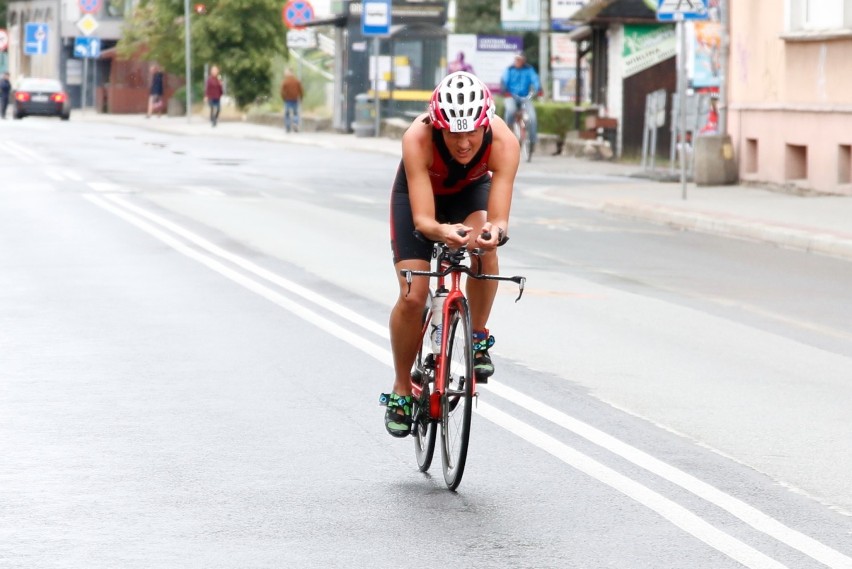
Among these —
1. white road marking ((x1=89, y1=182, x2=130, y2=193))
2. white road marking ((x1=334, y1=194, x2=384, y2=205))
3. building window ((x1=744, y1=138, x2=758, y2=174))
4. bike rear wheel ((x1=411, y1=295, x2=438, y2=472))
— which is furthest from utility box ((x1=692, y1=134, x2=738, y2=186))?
bike rear wheel ((x1=411, y1=295, x2=438, y2=472))

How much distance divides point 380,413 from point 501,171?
6.18 ft

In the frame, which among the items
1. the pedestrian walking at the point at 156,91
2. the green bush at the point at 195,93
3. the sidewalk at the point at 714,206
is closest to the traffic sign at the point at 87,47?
the pedestrian walking at the point at 156,91

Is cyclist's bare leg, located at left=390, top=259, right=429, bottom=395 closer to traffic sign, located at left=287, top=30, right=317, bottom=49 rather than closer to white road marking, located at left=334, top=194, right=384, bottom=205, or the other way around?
white road marking, located at left=334, top=194, right=384, bottom=205

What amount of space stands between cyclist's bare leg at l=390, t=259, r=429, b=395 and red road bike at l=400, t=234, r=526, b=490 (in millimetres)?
48

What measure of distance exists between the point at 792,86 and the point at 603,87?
13345 millimetres

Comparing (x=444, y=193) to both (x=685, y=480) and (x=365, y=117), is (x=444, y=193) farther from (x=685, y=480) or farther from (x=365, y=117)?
(x=365, y=117)

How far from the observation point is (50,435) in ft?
25.8

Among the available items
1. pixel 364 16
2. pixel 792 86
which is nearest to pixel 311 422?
pixel 792 86

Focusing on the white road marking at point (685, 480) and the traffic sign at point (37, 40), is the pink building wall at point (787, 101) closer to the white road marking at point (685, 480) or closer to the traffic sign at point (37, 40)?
the white road marking at point (685, 480)

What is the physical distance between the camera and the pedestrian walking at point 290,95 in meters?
48.5

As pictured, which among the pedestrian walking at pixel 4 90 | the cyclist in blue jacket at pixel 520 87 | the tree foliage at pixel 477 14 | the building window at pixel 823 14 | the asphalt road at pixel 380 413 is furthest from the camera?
the tree foliage at pixel 477 14

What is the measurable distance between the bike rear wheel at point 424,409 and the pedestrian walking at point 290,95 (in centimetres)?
4132

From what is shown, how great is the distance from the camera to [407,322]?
7234 mm

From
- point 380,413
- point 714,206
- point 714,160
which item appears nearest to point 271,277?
point 380,413
